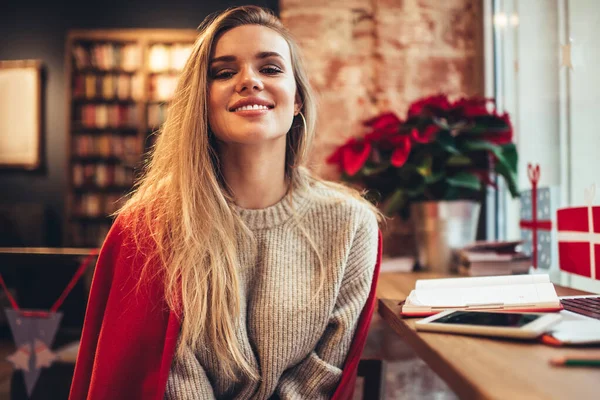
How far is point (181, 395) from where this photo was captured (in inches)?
39.1

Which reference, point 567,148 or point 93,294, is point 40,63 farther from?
point 567,148

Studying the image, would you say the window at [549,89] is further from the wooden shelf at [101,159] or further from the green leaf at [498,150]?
the wooden shelf at [101,159]

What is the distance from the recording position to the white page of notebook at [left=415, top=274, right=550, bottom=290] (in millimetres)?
924

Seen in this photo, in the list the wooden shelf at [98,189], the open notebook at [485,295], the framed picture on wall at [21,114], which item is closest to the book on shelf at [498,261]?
the open notebook at [485,295]

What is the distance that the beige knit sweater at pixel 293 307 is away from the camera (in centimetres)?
104

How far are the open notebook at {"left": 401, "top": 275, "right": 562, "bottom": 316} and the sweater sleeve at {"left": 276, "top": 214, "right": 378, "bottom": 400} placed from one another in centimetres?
16

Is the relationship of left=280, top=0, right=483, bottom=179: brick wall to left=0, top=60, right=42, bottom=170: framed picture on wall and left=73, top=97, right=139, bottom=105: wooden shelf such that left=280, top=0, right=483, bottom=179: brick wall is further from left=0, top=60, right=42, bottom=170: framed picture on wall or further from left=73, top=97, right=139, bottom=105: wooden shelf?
left=0, top=60, right=42, bottom=170: framed picture on wall

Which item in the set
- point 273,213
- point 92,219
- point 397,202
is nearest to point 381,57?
point 397,202

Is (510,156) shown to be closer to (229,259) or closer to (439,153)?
(439,153)

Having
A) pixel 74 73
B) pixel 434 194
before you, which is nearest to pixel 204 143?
pixel 434 194

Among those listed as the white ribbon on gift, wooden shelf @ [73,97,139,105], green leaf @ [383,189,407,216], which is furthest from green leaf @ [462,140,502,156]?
wooden shelf @ [73,97,139,105]

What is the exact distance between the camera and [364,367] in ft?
3.80

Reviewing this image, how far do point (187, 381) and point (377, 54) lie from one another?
1.36 metres

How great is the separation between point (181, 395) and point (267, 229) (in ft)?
1.27
